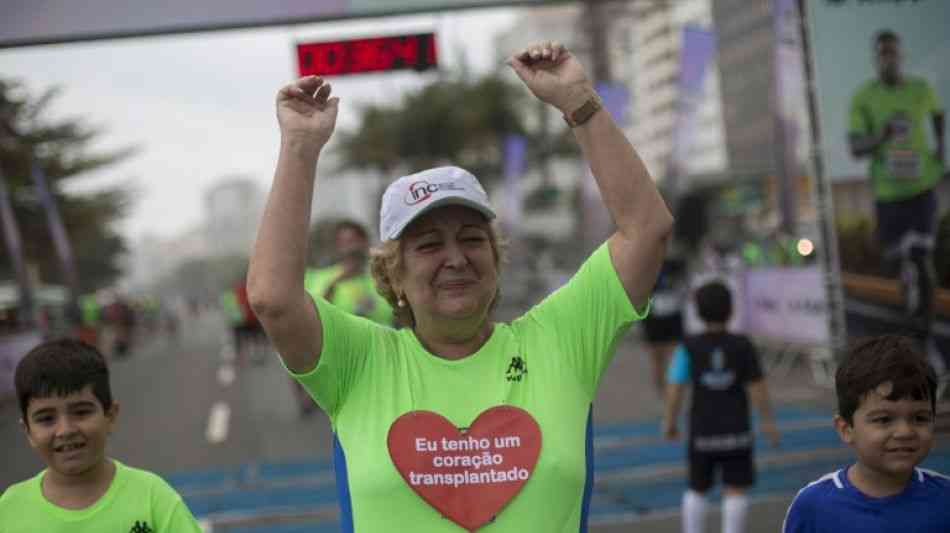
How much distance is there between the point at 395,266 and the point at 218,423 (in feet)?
38.6

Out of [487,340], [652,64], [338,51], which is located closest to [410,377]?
[487,340]

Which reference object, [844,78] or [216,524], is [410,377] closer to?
[216,524]

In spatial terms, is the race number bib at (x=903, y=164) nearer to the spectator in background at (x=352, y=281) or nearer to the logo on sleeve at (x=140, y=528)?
the spectator in background at (x=352, y=281)

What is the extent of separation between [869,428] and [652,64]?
12198cm

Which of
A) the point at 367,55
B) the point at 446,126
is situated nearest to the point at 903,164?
the point at 367,55

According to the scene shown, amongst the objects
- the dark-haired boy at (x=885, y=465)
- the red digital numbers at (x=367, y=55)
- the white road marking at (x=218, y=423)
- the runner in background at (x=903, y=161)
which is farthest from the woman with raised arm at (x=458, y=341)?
the white road marking at (x=218, y=423)

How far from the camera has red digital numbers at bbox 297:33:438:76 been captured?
6.81 meters

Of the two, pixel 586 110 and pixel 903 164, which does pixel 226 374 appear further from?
pixel 586 110

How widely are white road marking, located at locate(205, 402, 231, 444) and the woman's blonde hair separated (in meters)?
9.92

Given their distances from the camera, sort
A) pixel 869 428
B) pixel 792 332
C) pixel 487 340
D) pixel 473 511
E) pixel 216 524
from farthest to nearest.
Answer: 1. pixel 792 332
2. pixel 216 524
3. pixel 869 428
4. pixel 487 340
5. pixel 473 511

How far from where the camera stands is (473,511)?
2443 millimetres

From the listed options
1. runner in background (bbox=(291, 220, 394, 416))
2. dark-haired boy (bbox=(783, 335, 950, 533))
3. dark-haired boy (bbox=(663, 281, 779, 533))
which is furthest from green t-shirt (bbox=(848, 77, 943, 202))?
dark-haired boy (bbox=(783, 335, 950, 533))

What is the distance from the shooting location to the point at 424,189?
102 inches

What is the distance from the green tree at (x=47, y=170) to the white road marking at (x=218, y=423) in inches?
115
